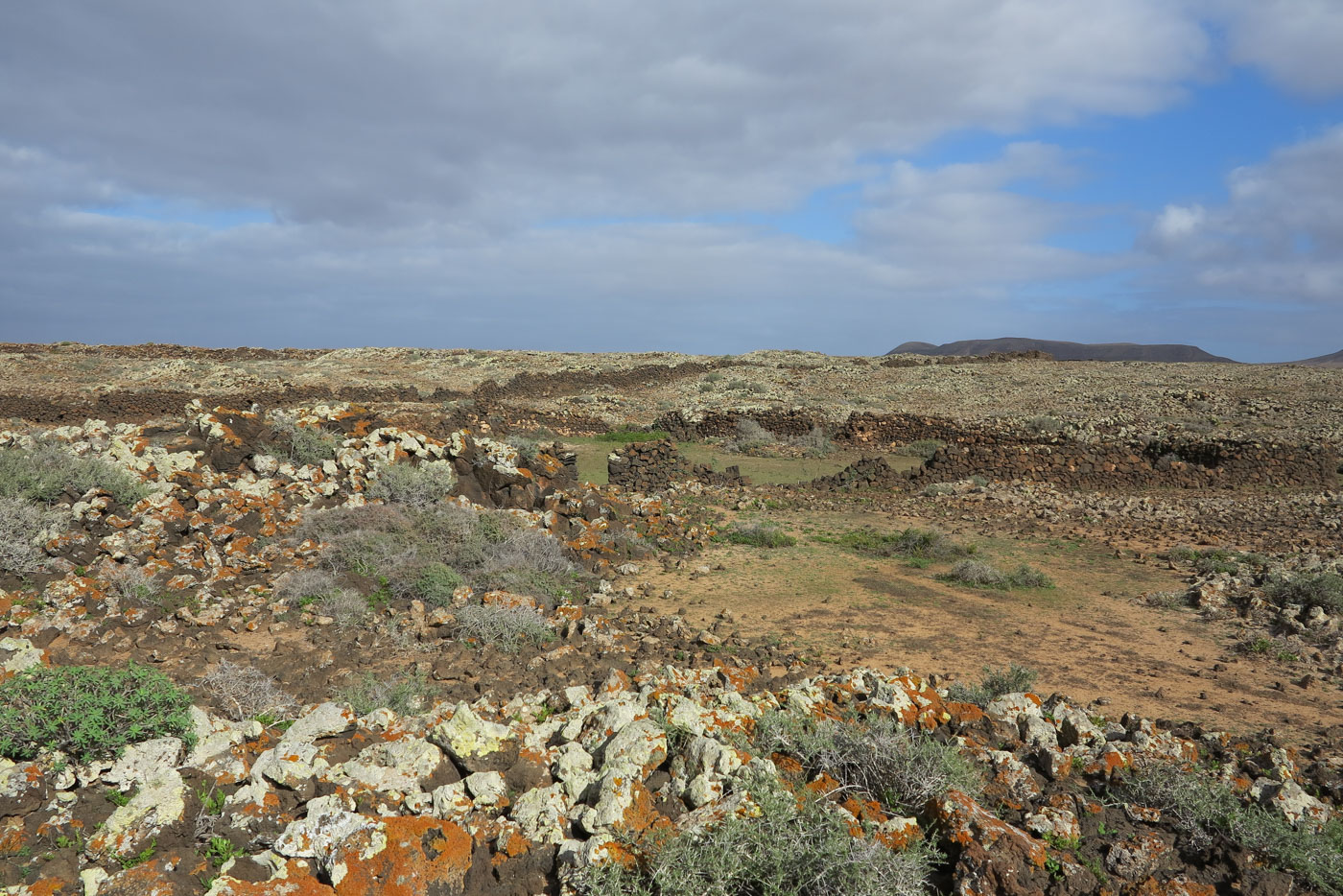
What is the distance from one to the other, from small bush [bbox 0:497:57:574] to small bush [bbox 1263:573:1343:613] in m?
13.9

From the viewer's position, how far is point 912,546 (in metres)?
11.3

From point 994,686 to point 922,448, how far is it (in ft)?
55.1

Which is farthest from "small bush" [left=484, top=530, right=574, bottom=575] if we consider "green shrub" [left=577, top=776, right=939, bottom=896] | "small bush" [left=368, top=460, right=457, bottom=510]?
"green shrub" [left=577, top=776, right=939, bottom=896]

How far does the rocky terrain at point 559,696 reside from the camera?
3238 millimetres

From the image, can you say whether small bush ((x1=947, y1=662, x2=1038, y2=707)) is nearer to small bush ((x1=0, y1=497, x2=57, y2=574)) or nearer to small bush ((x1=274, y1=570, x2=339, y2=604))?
small bush ((x1=274, y1=570, x2=339, y2=604))

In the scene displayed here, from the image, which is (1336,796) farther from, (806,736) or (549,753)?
(549,753)

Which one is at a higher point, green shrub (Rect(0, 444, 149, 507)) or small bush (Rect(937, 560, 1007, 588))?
green shrub (Rect(0, 444, 149, 507))

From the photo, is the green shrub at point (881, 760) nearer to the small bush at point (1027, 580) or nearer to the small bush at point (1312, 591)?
the small bush at point (1027, 580)

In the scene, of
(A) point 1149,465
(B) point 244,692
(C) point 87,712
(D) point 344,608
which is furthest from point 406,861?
(A) point 1149,465

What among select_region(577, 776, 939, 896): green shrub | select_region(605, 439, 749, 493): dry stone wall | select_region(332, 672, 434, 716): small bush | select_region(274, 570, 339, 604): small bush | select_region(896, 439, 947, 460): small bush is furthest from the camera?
select_region(896, 439, 947, 460): small bush

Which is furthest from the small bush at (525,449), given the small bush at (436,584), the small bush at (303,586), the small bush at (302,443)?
the small bush at (303,586)

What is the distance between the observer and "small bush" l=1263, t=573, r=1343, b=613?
26.2 ft

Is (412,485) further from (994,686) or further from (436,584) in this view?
(994,686)

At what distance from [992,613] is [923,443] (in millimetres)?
14478
